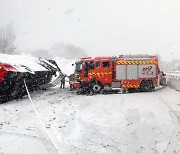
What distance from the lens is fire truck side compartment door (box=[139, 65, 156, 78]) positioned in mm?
23828

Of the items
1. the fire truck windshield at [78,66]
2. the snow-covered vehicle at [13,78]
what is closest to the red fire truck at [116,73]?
the fire truck windshield at [78,66]

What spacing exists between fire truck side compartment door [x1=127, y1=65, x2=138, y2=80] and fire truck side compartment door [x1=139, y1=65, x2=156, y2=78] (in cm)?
31

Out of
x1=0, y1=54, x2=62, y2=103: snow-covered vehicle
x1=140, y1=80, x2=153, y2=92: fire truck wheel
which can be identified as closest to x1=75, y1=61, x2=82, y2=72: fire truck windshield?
x1=0, y1=54, x2=62, y2=103: snow-covered vehicle

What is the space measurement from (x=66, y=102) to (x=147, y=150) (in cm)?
903

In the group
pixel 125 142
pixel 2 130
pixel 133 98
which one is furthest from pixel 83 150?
pixel 133 98

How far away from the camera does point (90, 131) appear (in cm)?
1191

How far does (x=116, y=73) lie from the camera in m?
23.4

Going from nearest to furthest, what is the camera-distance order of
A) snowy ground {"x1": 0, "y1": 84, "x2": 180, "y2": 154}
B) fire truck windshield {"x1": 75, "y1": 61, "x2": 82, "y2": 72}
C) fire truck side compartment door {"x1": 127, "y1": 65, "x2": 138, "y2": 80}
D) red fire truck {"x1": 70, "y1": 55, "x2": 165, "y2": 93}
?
snowy ground {"x1": 0, "y1": 84, "x2": 180, "y2": 154}, red fire truck {"x1": 70, "y1": 55, "x2": 165, "y2": 93}, fire truck windshield {"x1": 75, "y1": 61, "x2": 82, "y2": 72}, fire truck side compartment door {"x1": 127, "y1": 65, "x2": 138, "y2": 80}

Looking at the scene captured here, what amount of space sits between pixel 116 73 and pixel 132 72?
1.23 m

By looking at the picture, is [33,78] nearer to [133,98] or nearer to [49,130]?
[133,98]

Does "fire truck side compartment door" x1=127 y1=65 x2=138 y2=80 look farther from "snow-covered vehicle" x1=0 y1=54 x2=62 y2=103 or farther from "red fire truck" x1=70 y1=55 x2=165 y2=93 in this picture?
"snow-covered vehicle" x1=0 y1=54 x2=62 y2=103

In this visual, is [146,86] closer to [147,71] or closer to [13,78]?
[147,71]


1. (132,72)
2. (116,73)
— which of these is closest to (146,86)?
(132,72)

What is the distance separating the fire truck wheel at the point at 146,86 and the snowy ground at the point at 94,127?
17.4 ft
